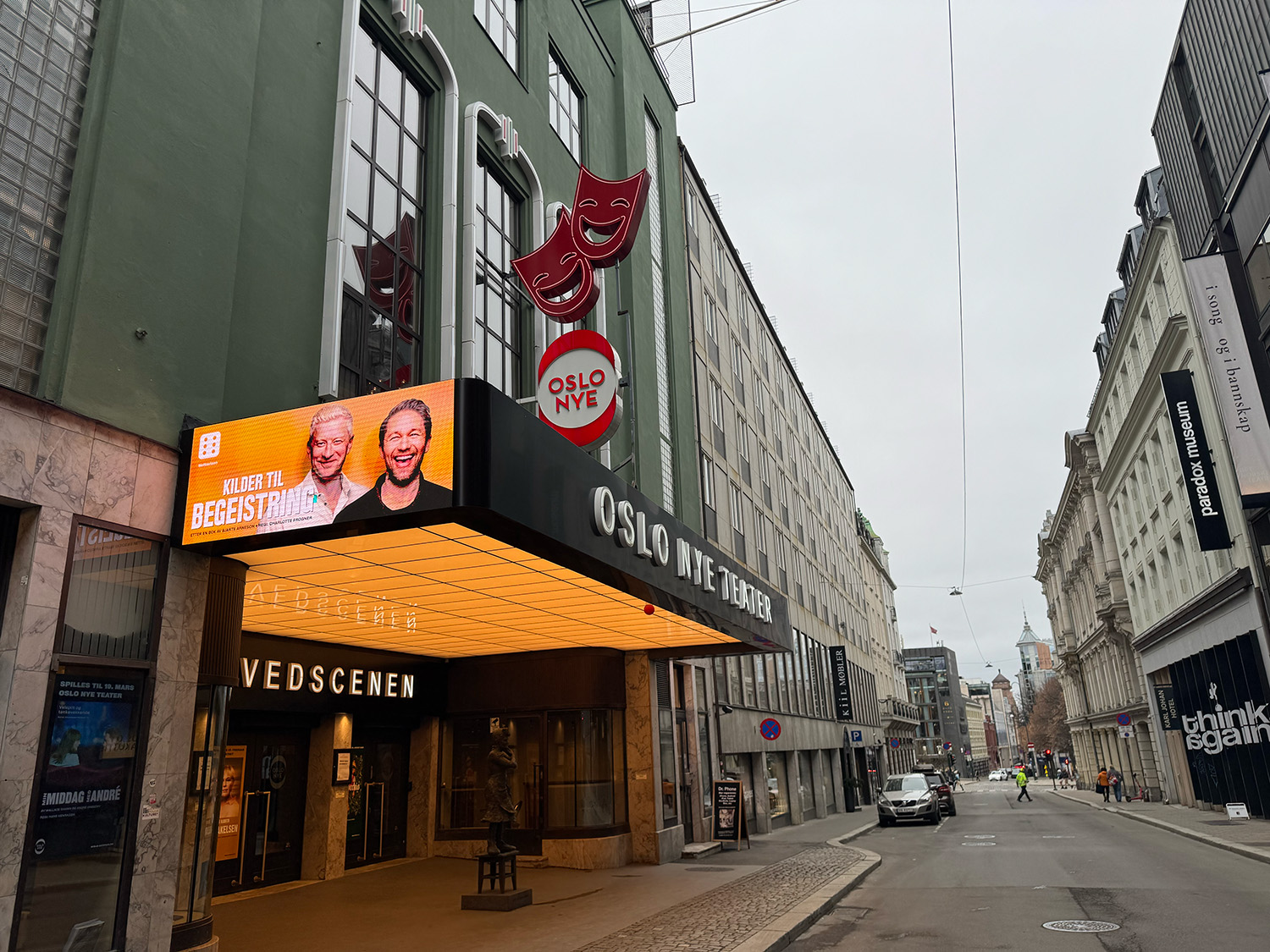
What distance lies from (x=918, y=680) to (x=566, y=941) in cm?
14519

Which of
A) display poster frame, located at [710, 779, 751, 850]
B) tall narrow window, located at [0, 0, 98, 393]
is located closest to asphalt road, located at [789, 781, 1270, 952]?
display poster frame, located at [710, 779, 751, 850]

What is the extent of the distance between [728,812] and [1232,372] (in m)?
15.7

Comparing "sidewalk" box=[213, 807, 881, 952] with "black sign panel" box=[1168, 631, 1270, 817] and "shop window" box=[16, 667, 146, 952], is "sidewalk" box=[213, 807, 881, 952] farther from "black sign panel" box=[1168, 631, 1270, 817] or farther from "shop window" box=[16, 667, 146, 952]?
"black sign panel" box=[1168, 631, 1270, 817]

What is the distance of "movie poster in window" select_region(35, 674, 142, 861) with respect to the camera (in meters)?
6.84

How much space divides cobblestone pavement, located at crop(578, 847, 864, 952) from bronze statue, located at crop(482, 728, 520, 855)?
257 cm

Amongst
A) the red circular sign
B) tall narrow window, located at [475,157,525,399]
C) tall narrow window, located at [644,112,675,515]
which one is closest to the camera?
the red circular sign

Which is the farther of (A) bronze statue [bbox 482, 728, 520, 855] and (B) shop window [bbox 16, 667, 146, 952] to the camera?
(A) bronze statue [bbox 482, 728, 520, 855]

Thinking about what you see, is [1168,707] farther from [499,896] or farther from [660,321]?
[499,896]

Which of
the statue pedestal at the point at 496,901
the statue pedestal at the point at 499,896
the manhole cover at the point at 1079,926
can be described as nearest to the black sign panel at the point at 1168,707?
the manhole cover at the point at 1079,926

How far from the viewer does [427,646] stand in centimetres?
1622

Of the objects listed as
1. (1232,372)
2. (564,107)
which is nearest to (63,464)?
(564,107)

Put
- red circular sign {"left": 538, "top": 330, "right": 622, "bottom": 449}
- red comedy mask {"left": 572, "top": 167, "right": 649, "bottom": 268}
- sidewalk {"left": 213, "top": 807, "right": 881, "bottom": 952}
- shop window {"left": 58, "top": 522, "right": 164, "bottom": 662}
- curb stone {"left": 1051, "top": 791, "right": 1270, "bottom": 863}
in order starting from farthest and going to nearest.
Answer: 1. curb stone {"left": 1051, "top": 791, "right": 1270, "bottom": 863}
2. red comedy mask {"left": 572, "top": 167, "right": 649, "bottom": 268}
3. red circular sign {"left": 538, "top": 330, "right": 622, "bottom": 449}
4. sidewalk {"left": 213, "top": 807, "right": 881, "bottom": 952}
5. shop window {"left": 58, "top": 522, "right": 164, "bottom": 662}

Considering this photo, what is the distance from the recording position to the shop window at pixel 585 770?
54.2 feet

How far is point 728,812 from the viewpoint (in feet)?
67.2
